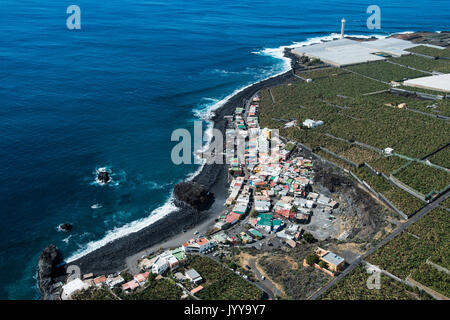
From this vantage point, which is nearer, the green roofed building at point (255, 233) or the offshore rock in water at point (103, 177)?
the green roofed building at point (255, 233)

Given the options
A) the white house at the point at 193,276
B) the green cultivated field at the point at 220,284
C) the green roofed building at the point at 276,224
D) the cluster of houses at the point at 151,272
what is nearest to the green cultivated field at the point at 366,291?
the green cultivated field at the point at 220,284

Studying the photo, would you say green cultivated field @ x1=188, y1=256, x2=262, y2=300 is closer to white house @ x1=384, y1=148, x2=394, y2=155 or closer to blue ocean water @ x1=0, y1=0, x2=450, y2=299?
blue ocean water @ x1=0, y1=0, x2=450, y2=299

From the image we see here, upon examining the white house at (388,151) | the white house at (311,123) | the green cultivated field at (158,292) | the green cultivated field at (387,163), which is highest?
the white house at (311,123)

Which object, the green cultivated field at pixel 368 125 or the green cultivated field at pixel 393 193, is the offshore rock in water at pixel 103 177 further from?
the green cultivated field at pixel 393 193

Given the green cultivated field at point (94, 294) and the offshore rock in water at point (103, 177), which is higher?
the offshore rock in water at point (103, 177)

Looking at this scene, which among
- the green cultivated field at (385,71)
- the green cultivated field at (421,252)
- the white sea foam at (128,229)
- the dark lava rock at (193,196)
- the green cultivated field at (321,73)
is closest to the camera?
the green cultivated field at (421,252)

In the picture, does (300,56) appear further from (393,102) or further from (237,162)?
(237,162)

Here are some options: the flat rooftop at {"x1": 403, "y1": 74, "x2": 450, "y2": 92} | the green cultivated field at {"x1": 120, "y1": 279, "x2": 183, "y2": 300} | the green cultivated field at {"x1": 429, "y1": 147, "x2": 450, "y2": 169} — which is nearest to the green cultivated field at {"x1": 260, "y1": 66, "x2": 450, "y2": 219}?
the green cultivated field at {"x1": 429, "y1": 147, "x2": 450, "y2": 169}
